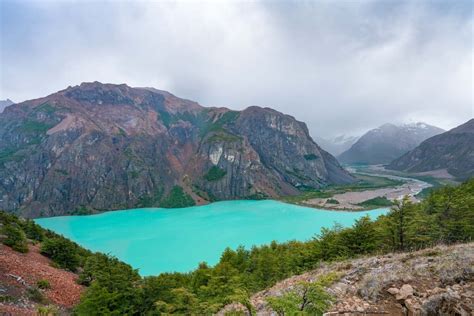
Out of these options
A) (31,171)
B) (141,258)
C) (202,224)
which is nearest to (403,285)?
(141,258)

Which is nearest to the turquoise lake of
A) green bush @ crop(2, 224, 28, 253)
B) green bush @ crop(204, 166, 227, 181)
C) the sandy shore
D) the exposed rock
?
the sandy shore

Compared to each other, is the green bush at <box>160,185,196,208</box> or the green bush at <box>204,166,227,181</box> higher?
the green bush at <box>204,166,227,181</box>

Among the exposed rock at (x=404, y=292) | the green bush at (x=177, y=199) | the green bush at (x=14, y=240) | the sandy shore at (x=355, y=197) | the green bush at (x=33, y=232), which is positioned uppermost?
Answer: the exposed rock at (x=404, y=292)

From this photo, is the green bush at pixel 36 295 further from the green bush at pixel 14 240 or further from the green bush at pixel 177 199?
the green bush at pixel 177 199

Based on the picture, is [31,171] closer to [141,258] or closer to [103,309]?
[141,258]

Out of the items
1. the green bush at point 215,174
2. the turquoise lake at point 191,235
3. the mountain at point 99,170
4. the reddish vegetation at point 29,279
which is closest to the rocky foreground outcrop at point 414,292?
the reddish vegetation at point 29,279

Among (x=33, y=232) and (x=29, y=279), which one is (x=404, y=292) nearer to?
(x=29, y=279)

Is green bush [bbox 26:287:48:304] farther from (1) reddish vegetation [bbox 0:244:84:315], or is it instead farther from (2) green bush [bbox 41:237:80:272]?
(2) green bush [bbox 41:237:80:272]
